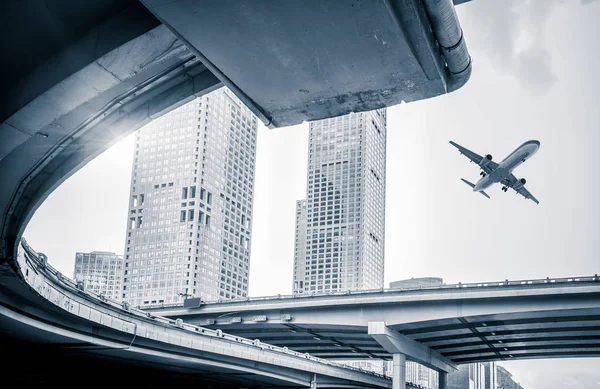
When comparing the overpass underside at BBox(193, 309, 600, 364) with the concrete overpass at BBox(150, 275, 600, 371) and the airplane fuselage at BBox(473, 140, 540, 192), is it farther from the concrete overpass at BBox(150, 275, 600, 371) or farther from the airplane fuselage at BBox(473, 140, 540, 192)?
the airplane fuselage at BBox(473, 140, 540, 192)

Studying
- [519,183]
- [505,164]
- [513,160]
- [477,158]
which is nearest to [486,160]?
[505,164]

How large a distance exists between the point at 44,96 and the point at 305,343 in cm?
6607

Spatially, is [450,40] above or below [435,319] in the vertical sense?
above

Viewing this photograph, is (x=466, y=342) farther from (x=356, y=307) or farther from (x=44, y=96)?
(x=44, y=96)

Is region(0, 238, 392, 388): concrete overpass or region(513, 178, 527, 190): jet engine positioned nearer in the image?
region(0, 238, 392, 388): concrete overpass

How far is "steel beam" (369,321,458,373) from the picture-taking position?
176 ft

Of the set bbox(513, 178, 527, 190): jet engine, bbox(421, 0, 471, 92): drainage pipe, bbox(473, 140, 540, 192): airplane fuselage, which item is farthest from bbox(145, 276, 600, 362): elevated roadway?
bbox(421, 0, 471, 92): drainage pipe

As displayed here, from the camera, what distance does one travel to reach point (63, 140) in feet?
34.1

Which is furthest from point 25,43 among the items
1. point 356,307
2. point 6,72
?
point 356,307

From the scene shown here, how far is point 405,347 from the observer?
57719 millimetres

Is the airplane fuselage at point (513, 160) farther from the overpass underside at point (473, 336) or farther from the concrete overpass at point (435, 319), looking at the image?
the overpass underside at point (473, 336)

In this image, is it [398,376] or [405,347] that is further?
[405,347]

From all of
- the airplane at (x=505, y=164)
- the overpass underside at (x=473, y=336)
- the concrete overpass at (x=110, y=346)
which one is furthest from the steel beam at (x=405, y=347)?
the airplane at (x=505, y=164)

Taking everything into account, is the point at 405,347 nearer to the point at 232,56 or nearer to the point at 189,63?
the point at 189,63
